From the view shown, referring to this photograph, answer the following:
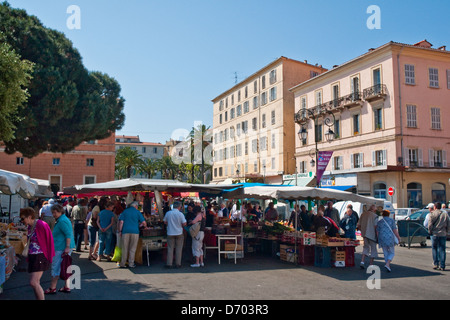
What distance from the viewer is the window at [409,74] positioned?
32812 mm

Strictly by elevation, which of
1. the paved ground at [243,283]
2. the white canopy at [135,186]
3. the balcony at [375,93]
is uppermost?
the balcony at [375,93]

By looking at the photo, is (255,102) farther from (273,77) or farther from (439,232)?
(439,232)

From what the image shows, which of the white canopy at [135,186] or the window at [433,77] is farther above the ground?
the window at [433,77]

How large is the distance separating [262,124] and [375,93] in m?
18.3

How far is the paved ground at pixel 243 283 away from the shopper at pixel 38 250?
1161 millimetres

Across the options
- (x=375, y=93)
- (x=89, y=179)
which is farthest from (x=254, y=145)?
(x=89, y=179)

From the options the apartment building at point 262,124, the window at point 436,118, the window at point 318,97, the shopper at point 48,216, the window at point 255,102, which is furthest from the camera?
the window at point 255,102

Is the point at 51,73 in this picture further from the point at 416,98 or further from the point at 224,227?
the point at 416,98

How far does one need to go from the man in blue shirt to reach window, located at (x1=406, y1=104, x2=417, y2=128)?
28.3m

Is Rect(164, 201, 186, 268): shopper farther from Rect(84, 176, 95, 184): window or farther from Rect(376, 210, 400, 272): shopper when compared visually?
Rect(84, 176, 95, 184): window

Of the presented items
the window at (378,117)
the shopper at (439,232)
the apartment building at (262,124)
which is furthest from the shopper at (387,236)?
the apartment building at (262,124)

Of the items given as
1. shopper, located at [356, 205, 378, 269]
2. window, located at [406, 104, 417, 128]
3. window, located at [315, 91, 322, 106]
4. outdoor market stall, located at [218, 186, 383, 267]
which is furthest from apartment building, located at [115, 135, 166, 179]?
shopper, located at [356, 205, 378, 269]

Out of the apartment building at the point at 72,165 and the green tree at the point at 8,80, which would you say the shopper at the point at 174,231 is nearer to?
the green tree at the point at 8,80

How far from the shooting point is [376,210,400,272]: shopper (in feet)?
33.0
